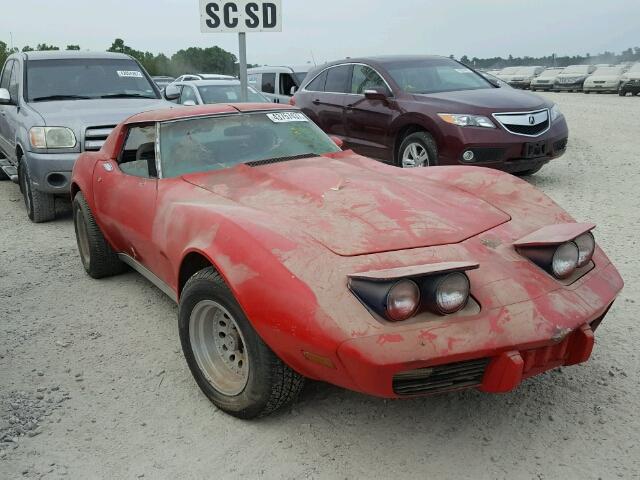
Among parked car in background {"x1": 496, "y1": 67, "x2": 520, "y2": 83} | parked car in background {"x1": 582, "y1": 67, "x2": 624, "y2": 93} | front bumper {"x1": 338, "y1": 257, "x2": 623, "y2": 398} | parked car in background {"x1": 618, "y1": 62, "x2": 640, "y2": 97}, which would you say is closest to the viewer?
front bumper {"x1": 338, "y1": 257, "x2": 623, "y2": 398}

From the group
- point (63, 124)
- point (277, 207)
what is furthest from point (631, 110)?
point (277, 207)

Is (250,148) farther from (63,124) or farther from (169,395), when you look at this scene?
(63,124)

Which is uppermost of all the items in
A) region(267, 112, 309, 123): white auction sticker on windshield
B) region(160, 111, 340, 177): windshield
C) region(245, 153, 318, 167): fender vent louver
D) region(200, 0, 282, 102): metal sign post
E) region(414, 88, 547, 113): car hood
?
region(200, 0, 282, 102): metal sign post

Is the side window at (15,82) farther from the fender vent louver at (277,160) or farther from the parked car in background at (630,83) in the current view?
the parked car in background at (630,83)

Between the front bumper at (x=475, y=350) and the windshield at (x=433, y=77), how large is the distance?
18.8 feet

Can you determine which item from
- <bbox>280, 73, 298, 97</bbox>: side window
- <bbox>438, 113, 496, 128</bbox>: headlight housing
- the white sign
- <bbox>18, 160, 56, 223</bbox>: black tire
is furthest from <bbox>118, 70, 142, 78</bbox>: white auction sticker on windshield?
<bbox>280, 73, 298, 97</bbox>: side window

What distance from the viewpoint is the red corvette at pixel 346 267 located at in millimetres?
2227

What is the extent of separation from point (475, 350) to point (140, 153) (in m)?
2.70

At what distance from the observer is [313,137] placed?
4.10 meters

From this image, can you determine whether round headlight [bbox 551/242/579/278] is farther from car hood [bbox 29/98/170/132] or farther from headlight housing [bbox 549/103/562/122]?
headlight housing [bbox 549/103/562/122]

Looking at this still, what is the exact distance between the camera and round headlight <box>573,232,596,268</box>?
8.97 ft

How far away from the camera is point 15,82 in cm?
733

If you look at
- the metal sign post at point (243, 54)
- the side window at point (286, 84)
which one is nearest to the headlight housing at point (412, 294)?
the metal sign post at point (243, 54)

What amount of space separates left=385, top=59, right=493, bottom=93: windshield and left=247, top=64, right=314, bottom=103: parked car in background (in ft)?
13.2
